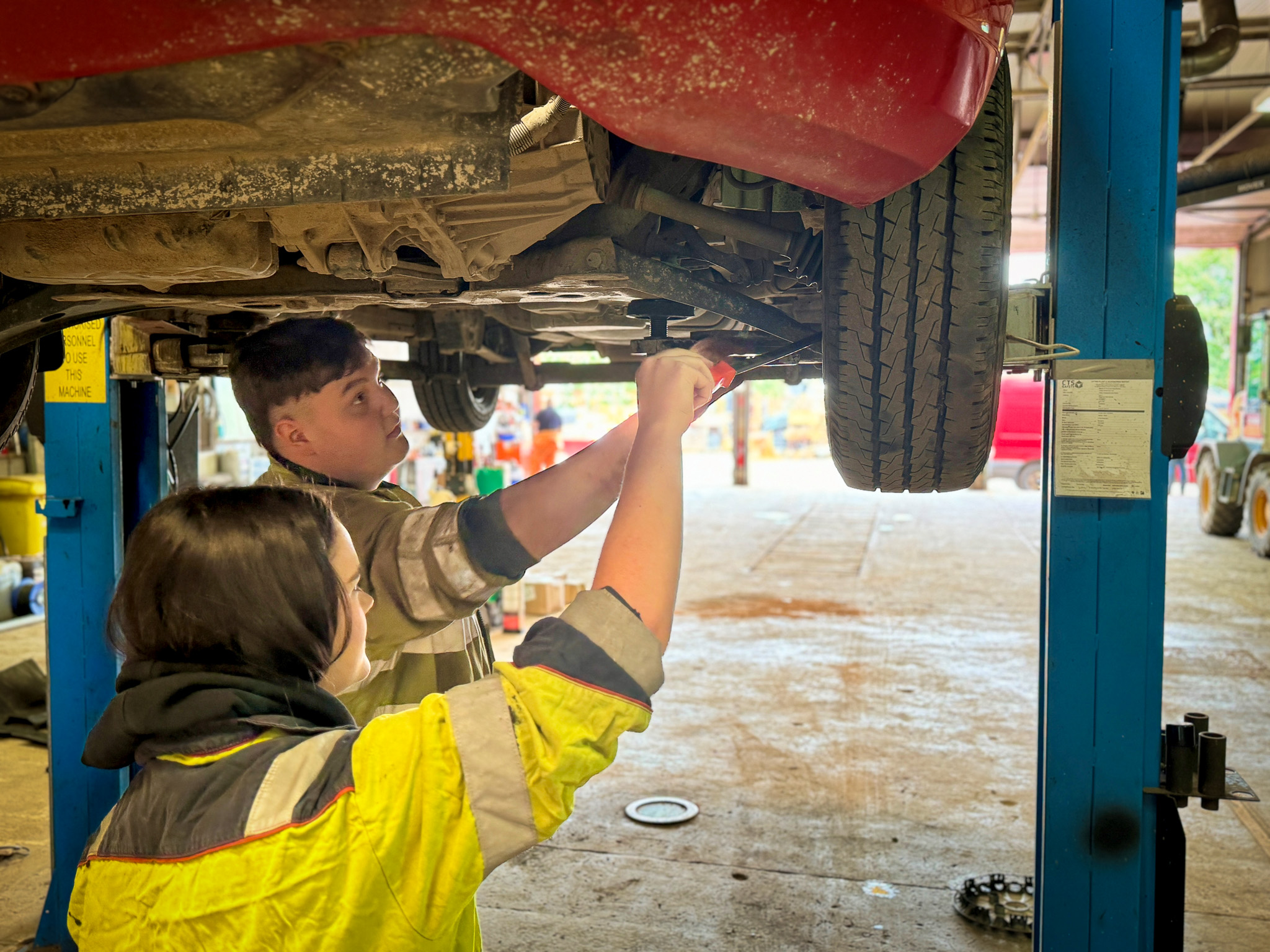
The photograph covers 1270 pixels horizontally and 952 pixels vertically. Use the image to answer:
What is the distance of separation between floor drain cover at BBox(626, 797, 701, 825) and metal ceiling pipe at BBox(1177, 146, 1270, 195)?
204 inches

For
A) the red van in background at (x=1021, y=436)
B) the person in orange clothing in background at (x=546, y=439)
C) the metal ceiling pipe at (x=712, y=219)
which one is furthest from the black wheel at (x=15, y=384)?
the red van in background at (x=1021, y=436)

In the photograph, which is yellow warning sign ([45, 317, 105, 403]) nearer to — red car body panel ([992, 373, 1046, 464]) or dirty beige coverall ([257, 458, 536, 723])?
dirty beige coverall ([257, 458, 536, 723])

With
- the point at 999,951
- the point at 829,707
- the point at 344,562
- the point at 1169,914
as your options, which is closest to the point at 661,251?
the point at 344,562

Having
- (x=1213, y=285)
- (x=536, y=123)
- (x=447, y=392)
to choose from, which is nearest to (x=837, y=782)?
(x=447, y=392)

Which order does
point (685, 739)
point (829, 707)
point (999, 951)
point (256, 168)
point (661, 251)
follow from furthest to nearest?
point (829, 707) → point (685, 739) → point (999, 951) → point (661, 251) → point (256, 168)

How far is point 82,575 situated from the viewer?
2367 mm

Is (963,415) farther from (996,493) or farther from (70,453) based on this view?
(996,493)

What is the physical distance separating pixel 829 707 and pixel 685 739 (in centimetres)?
76

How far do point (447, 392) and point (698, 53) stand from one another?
2416 millimetres

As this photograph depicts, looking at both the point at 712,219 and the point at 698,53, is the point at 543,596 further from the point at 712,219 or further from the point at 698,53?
the point at 698,53

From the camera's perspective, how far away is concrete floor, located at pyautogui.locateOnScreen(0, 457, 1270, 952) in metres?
2.50

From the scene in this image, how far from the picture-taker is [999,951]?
2.33m

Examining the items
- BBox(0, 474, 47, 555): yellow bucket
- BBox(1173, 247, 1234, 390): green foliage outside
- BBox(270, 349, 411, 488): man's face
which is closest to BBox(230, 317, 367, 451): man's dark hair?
BBox(270, 349, 411, 488): man's face

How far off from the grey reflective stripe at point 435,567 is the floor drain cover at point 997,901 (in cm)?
174
